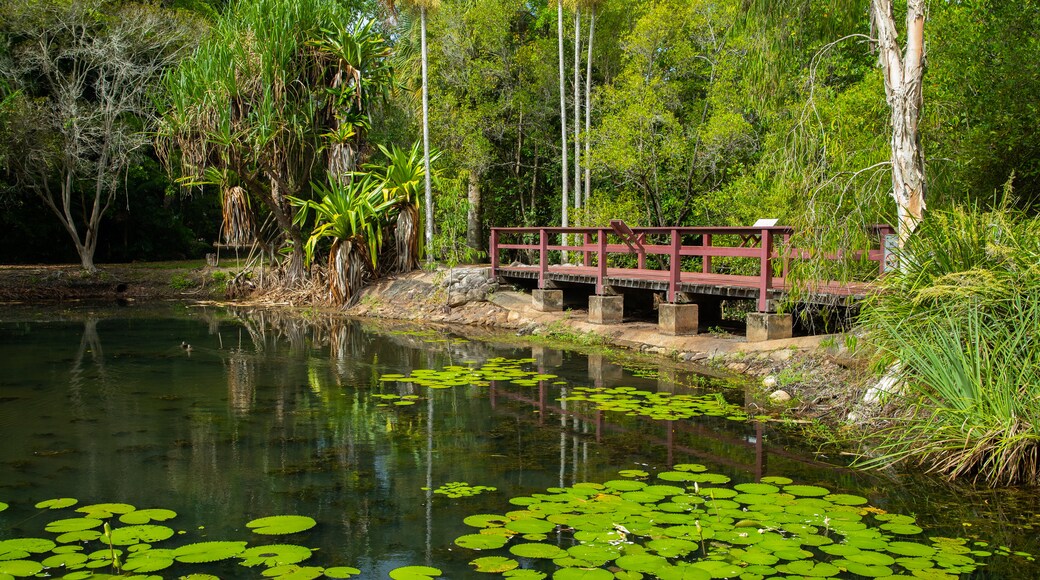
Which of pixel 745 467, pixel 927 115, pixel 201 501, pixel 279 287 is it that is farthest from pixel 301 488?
pixel 279 287

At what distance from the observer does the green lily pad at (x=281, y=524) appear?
17.9 ft

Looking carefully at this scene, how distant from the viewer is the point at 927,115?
10469 millimetres

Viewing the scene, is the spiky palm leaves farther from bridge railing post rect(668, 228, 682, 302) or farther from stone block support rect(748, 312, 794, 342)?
stone block support rect(748, 312, 794, 342)

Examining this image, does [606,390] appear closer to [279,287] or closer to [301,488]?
[301,488]

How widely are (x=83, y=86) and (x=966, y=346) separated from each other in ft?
71.1

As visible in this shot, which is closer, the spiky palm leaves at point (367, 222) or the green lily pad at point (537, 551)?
the green lily pad at point (537, 551)

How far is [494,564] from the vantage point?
488 centimetres

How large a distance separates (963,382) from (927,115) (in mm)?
4779

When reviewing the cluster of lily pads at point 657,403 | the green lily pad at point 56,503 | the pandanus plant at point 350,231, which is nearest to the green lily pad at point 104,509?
the green lily pad at point 56,503

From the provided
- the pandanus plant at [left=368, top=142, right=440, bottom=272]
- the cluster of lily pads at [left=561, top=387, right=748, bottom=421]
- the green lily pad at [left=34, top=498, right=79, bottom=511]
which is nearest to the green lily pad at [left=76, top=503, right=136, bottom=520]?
the green lily pad at [left=34, top=498, right=79, bottom=511]

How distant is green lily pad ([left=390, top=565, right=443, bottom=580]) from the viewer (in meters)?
4.70

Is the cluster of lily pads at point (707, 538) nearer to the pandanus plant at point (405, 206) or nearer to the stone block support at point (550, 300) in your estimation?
the stone block support at point (550, 300)

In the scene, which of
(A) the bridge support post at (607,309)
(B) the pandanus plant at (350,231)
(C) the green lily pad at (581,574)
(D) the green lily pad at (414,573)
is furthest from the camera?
(B) the pandanus plant at (350,231)

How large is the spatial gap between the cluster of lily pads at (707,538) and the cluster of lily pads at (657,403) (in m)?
2.53
